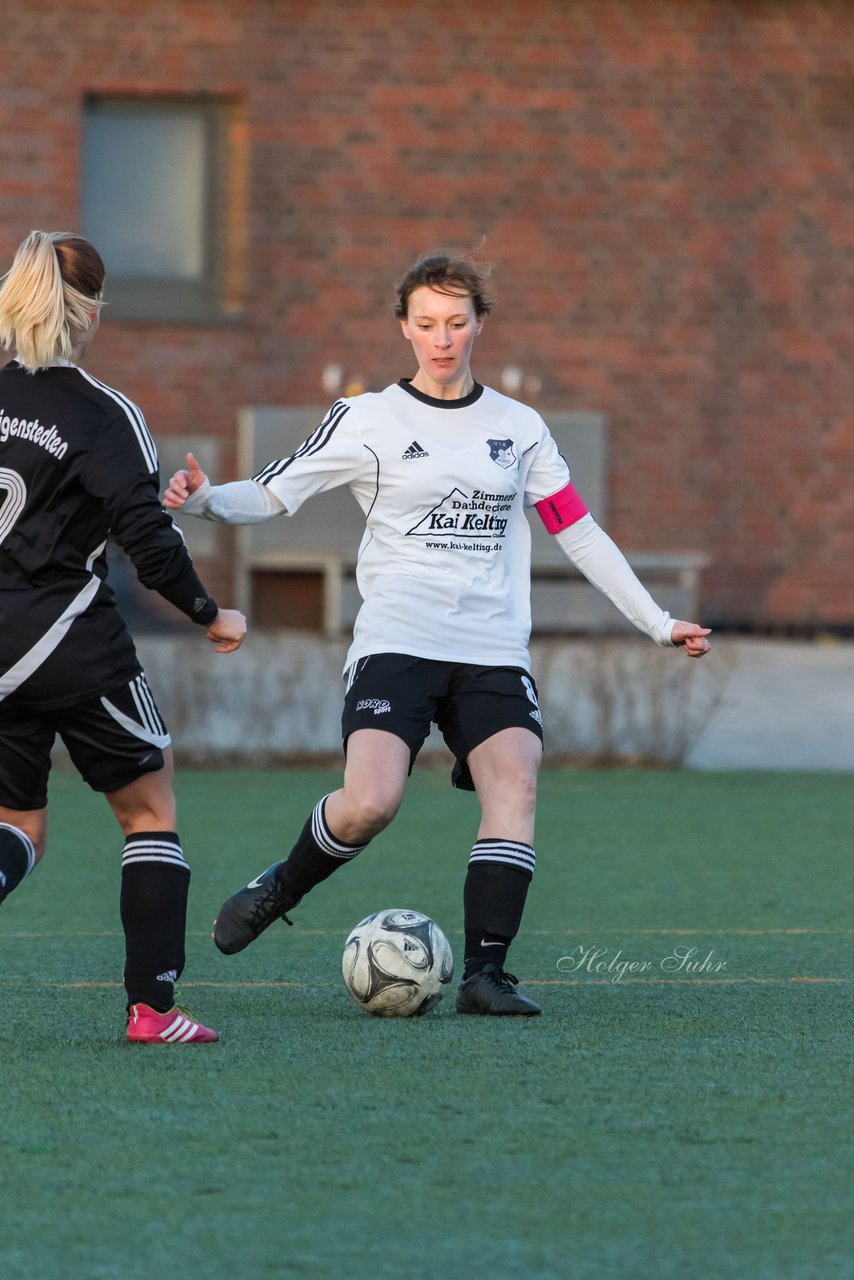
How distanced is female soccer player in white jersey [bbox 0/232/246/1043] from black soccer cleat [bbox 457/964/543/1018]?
0.79 meters

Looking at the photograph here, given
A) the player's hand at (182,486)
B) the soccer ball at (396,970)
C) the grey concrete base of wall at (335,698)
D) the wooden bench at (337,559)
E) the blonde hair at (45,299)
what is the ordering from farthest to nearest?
the wooden bench at (337,559) → the grey concrete base of wall at (335,698) → the soccer ball at (396,970) → the player's hand at (182,486) → the blonde hair at (45,299)

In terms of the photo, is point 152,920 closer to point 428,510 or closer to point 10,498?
point 10,498

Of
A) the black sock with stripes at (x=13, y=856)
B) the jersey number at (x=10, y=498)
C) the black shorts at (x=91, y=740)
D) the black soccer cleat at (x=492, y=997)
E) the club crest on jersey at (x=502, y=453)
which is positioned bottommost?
the black soccer cleat at (x=492, y=997)

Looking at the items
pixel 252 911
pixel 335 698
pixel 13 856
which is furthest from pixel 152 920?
pixel 335 698

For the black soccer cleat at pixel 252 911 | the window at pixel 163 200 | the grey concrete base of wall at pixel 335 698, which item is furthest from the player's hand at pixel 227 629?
the window at pixel 163 200

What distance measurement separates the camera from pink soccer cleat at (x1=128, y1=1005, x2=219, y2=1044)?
4.75m

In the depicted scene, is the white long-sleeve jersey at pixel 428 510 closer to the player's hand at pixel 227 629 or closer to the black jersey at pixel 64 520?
the player's hand at pixel 227 629

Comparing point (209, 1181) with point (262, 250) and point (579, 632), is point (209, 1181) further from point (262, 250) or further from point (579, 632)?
point (262, 250)

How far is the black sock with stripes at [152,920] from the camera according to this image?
4766mm

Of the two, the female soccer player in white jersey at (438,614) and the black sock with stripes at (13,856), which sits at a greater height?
the female soccer player in white jersey at (438,614)

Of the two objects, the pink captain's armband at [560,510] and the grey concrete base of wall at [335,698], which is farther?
the grey concrete base of wall at [335,698]

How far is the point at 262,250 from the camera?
1648cm

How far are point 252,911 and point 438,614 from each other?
0.89 metres

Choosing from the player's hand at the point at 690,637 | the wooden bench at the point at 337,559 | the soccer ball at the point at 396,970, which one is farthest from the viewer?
the wooden bench at the point at 337,559
